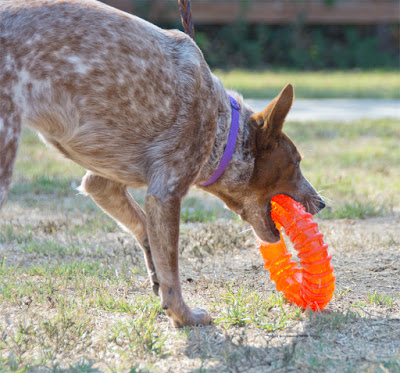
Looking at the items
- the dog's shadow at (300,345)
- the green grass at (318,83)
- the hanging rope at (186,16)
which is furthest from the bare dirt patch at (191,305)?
the green grass at (318,83)

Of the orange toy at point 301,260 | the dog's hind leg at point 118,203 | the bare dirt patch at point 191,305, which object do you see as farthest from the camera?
the dog's hind leg at point 118,203

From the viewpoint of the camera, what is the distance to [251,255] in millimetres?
4488

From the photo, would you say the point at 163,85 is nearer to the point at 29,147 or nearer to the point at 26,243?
→ the point at 26,243

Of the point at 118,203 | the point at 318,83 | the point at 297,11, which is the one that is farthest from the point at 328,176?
the point at 297,11

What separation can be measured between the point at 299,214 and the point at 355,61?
16.9 meters

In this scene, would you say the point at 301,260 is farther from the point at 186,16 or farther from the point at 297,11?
the point at 297,11

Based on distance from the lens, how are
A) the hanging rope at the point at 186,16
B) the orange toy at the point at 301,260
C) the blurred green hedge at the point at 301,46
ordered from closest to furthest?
the orange toy at the point at 301,260
the hanging rope at the point at 186,16
the blurred green hedge at the point at 301,46

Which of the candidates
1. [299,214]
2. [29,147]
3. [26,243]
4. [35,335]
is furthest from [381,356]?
[29,147]

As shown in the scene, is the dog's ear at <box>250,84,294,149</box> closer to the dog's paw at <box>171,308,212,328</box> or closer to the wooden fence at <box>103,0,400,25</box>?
the dog's paw at <box>171,308,212,328</box>

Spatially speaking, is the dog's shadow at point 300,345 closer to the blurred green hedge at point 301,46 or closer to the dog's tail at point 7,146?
the dog's tail at point 7,146

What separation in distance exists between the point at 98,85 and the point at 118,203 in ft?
3.07

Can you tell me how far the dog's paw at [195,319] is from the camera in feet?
10.6

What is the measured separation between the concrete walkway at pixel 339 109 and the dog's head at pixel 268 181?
5580mm

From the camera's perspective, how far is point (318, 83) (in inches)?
579
